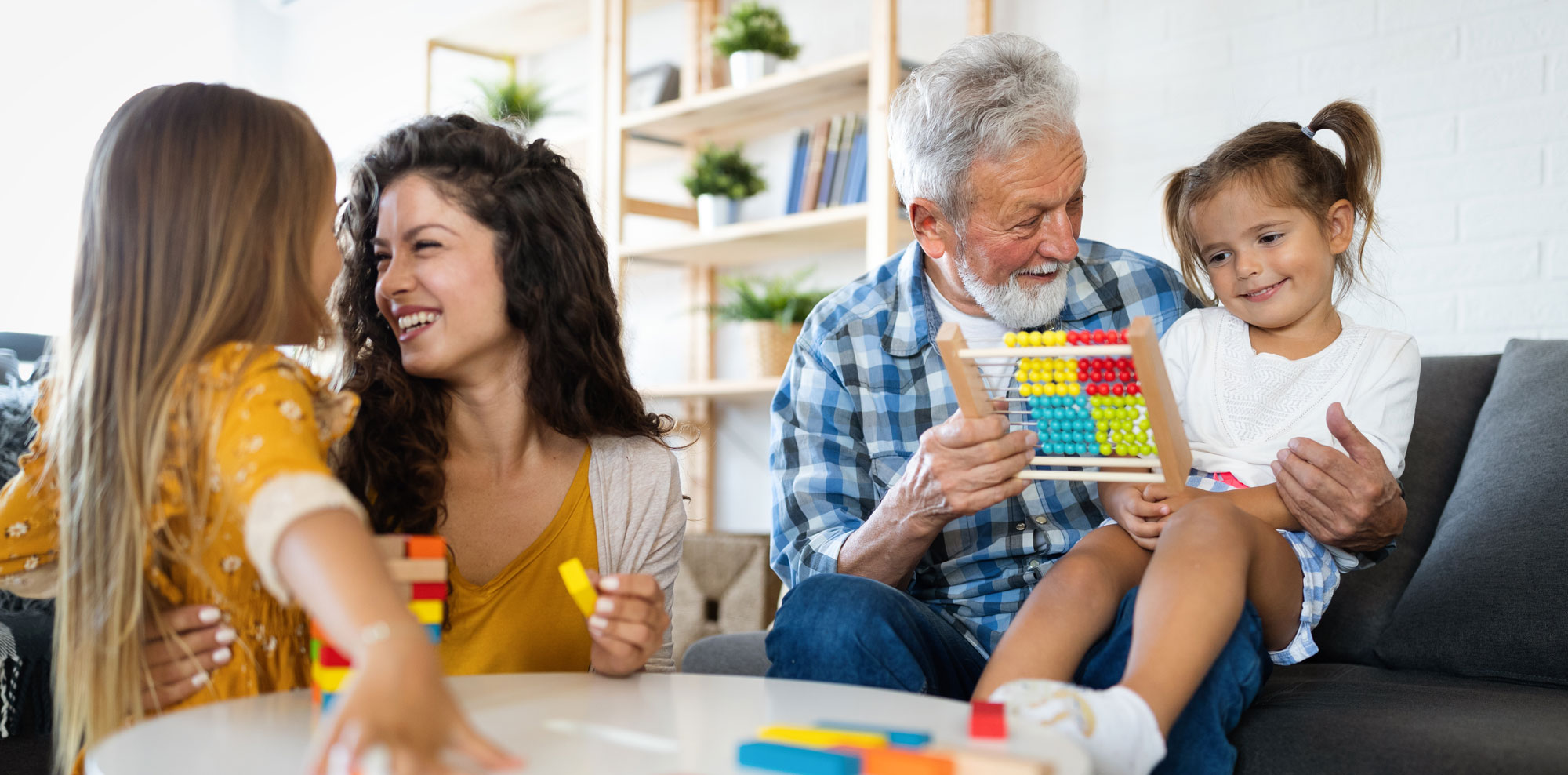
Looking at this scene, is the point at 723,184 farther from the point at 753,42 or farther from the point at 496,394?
the point at 496,394

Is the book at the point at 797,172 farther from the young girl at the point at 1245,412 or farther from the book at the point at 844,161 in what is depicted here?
the young girl at the point at 1245,412

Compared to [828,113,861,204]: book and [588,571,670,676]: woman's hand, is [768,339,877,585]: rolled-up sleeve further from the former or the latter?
[828,113,861,204]: book

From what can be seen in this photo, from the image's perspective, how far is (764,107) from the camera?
3.55 metres

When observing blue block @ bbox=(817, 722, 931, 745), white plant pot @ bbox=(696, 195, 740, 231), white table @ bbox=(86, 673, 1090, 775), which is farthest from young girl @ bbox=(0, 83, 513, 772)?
Answer: white plant pot @ bbox=(696, 195, 740, 231)

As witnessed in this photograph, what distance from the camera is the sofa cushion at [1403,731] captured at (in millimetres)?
1201

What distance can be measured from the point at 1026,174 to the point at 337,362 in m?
1.03

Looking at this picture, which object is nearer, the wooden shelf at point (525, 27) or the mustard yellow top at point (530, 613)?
the mustard yellow top at point (530, 613)

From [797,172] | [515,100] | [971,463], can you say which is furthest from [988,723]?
[515,100]

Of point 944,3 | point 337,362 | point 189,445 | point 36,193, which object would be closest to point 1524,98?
point 944,3

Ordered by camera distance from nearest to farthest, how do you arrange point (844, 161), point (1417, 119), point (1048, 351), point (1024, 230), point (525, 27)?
point (1048, 351) → point (1024, 230) → point (1417, 119) → point (844, 161) → point (525, 27)

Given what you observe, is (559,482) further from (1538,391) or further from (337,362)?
(1538,391)

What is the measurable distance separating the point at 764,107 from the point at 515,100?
1100 mm

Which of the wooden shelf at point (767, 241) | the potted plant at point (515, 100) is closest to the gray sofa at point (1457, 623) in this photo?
the wooden shelf at point (767, 241)

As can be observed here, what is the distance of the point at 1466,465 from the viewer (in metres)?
1.86
